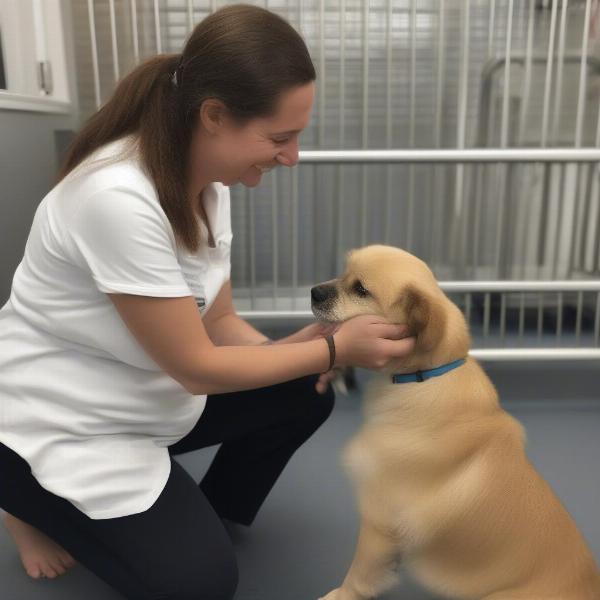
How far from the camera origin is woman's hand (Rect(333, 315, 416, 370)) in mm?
1120

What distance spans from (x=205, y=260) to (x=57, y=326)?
1.01 ft

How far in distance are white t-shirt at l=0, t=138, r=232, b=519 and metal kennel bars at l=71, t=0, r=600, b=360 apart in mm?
1100

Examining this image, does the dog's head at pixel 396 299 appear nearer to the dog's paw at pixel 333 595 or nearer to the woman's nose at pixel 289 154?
the woman's nose at pixel 289 154

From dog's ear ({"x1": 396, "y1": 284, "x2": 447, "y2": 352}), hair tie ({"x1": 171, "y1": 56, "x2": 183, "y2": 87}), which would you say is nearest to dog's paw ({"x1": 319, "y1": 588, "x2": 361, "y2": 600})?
dog's ear ({"x1": 396, "y1": 284, "x2": 447, "y2": 352})

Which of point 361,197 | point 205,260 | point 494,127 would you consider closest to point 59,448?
point 205,260

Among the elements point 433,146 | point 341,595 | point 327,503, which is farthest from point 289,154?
point 433,146

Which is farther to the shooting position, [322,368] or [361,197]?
[361,197]

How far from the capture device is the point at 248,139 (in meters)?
1.11

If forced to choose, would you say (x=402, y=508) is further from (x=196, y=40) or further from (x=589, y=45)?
(x=589, y=45)

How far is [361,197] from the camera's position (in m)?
2.44

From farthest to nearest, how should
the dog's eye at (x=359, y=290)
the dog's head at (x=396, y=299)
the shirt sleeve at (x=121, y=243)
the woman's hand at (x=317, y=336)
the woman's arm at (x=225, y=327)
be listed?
the woman's arm at (x=225, y=327), the woman's hand at (x=317, y=336), the dog's eye at (x=359, y=290), the dog's head at (x=396, y=299), the shirt sleeve at (x=121, y=243)

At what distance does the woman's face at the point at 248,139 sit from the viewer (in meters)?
1.08

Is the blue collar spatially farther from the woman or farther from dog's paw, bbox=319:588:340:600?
dog's paw, bbox=319:588:340:600

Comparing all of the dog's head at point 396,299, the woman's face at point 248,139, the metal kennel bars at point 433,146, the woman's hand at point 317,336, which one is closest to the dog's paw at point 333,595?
the woman's hand at point 317,336
